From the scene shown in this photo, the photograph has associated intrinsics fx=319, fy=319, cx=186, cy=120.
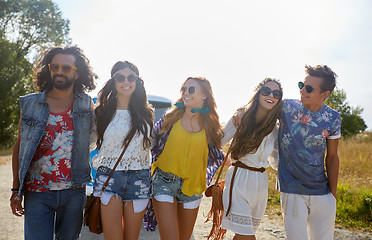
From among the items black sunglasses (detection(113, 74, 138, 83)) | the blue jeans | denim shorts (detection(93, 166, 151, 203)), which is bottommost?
the blue jeans

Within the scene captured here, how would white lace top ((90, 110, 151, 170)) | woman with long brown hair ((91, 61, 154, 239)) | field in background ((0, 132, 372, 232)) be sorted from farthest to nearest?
field in background ((0, 132, 372, 232)), white lace top ((90, 110, 151, 170)), woman with long brown hair ((91, 61, 154, 239))

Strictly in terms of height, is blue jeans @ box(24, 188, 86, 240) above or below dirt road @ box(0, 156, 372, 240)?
above

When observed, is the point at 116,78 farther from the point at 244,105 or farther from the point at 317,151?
the point at 317,151

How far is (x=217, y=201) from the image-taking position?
10.9ft

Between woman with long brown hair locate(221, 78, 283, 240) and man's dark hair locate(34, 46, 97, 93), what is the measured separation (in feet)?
5.61

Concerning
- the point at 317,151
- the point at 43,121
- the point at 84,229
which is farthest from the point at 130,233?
the point at 84,229

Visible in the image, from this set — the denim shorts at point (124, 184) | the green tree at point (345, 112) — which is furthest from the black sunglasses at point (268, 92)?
the green tree at point (345, 112)

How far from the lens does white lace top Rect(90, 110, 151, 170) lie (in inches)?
122

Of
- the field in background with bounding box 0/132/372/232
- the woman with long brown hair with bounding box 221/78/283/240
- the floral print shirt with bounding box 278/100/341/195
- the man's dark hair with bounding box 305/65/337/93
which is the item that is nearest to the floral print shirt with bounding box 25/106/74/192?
the woman with long brown hair with bounding box 221/78/283/240

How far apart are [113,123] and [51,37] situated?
2807 cm

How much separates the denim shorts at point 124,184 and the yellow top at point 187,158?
0.38 m

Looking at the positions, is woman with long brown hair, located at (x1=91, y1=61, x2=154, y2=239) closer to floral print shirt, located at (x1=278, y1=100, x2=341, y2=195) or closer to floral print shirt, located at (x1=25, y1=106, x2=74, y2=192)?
floral print shirt, located at (x1=25, y1=106, x2=74, y2=192)

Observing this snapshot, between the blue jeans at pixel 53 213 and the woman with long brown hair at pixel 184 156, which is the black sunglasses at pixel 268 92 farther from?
the blue jeans at pixel 53 213

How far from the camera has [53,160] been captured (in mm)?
2863
